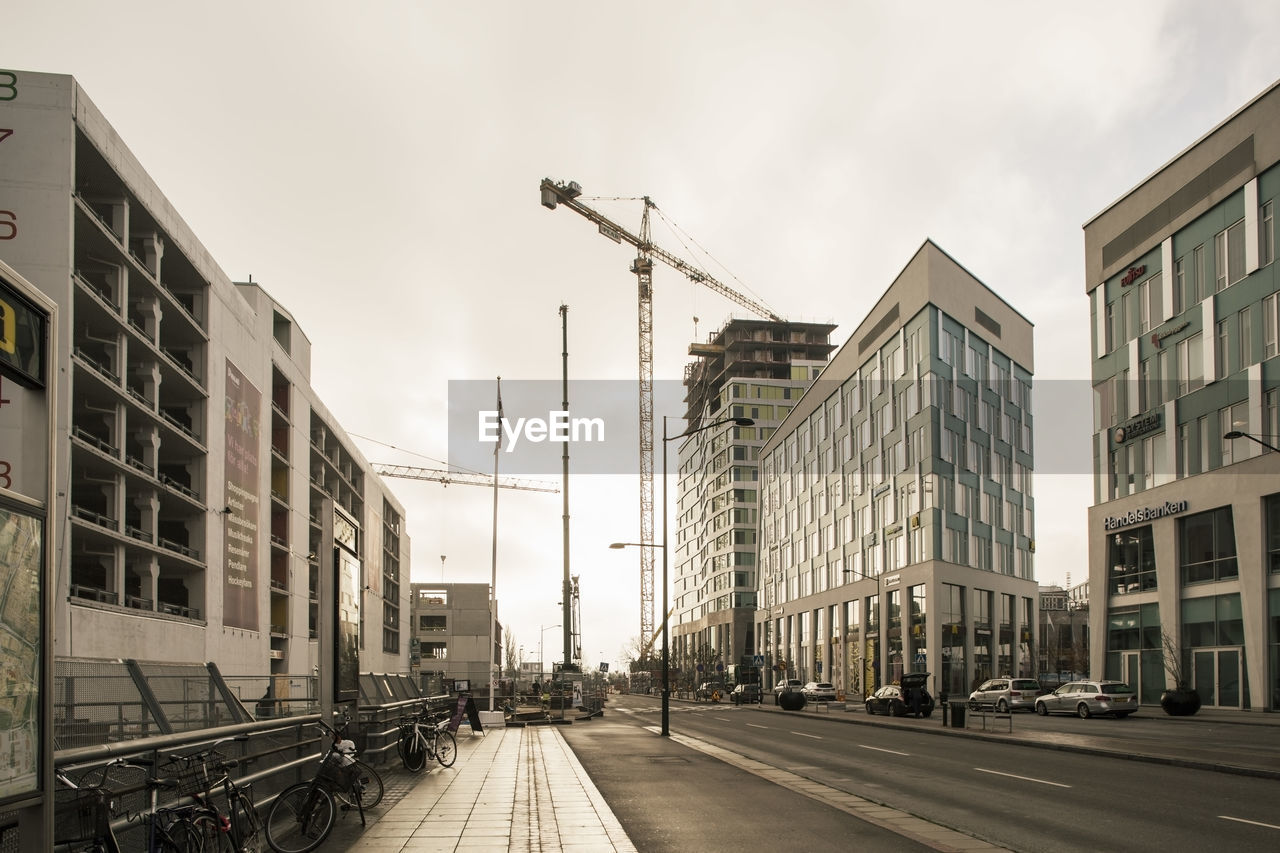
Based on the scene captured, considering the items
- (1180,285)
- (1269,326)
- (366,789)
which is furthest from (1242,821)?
(1180,285)

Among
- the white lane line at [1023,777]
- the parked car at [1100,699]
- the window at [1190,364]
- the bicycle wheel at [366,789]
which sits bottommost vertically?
the parked car at [1100,699]

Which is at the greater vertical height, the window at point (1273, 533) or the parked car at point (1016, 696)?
the window at point (1273, 533)

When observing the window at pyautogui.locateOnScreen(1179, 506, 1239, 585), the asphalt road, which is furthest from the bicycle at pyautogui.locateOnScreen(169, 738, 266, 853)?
the window at pyautogui.locateOnScreen(1179, 506, 1239, 585)

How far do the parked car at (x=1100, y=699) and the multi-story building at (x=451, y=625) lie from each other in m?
61.3

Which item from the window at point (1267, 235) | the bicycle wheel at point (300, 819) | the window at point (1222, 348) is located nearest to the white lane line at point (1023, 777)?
the bicycle wheel at point (300, 819)

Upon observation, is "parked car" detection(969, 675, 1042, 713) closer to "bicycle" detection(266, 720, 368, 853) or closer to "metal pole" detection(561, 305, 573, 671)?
"metal pole" detection(561, 305, 573, 671)

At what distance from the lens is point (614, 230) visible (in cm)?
13362

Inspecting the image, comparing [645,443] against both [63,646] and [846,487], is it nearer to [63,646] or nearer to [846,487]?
[846,487]

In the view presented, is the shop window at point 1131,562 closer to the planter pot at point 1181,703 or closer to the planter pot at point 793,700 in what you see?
the planter pot at point 1181,703

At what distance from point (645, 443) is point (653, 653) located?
27552 millimetres

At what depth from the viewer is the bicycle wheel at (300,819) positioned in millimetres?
10719

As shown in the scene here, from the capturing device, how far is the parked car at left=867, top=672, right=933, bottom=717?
47500 mm

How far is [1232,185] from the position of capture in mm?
46250

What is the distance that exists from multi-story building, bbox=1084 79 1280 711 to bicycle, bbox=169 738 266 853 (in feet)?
138
